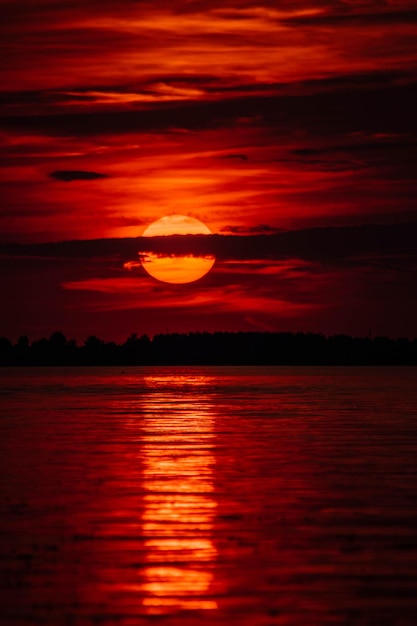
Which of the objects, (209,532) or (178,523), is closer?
(209,532)

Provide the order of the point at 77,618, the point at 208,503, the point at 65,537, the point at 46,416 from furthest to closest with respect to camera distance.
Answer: the point at 46,416 < the point at 208,503 < the point at 65,537 < the point at 77,618

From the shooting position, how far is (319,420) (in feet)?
204

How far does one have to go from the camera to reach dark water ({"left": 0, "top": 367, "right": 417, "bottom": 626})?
53.8 ft

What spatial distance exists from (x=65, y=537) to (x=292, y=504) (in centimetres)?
643

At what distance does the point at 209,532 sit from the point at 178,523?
1.35m

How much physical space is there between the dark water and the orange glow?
0.13 feet

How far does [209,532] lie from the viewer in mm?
22500

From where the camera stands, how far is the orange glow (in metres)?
17.2

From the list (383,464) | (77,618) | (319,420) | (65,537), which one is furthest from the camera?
(319,420)

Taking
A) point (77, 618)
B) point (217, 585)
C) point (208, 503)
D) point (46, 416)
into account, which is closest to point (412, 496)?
point (208, 503)

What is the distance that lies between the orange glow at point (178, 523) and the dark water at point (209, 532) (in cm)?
4

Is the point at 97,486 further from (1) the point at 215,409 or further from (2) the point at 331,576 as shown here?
Answer: (1) the point at 215,409

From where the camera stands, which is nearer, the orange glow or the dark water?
the dark water

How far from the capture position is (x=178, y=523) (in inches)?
933
